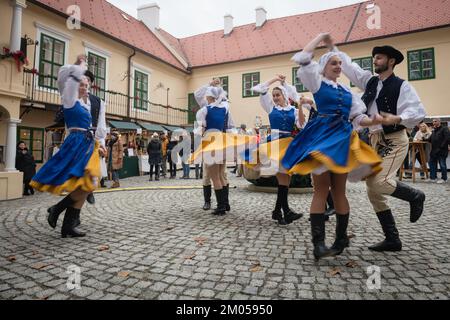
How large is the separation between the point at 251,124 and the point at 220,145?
54.9 feet

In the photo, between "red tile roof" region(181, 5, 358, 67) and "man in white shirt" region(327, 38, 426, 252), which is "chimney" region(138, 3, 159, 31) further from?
"man in white shirt" region(327, 38, 426, 252)

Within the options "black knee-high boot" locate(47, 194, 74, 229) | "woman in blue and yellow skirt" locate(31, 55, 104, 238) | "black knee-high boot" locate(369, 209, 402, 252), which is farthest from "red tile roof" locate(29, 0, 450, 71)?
"black knee-high boot" locate(369, 209, 402, 252)

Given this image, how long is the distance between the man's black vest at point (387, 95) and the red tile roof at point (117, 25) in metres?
14.0

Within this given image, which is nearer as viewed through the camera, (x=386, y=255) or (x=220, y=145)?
(x=386, y=255)

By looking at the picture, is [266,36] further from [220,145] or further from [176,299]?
[176,299]

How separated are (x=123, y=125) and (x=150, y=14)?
460 inches

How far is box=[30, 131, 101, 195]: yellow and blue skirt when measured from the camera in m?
3.28

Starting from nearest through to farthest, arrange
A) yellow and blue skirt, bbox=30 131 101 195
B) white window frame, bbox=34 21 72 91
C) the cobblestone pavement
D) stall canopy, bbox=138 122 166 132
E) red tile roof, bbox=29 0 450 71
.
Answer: the cobblestone pavement, yellow and blue skirt, bbox=30 131 101 195, white window frame, bbox=34 21 72 91, red tile roof, bbox=29 0 450 71, stall canopy, bbox=138 122 166 132

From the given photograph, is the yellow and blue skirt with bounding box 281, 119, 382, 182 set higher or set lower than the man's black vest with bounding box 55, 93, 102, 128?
lower

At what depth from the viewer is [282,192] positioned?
411cm

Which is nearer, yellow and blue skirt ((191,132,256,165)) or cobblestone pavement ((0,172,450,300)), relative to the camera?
cobblestone pavement ((0,172,450,300))

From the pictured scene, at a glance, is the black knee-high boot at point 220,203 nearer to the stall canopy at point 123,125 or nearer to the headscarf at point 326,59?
the headscarf at point 326,59
